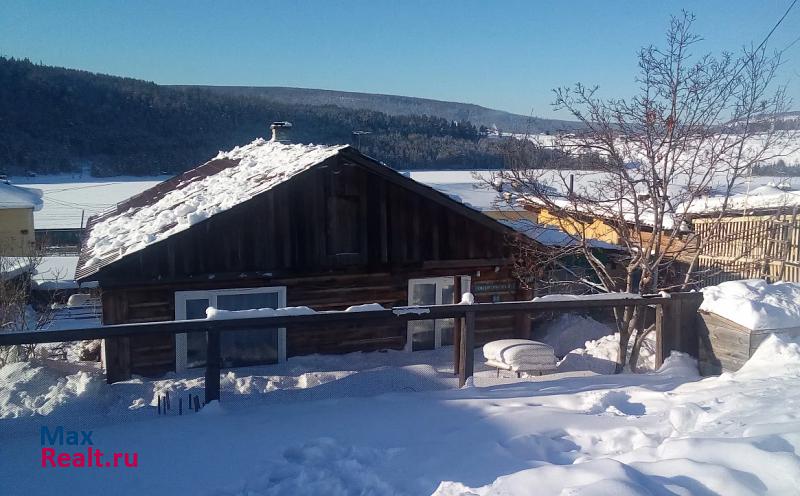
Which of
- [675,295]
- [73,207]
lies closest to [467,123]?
[73,207]

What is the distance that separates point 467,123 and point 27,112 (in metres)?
69.0

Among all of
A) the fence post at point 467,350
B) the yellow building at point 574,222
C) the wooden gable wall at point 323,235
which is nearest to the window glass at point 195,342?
the wooden gable wall at point 323,235

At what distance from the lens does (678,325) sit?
7.27 metres

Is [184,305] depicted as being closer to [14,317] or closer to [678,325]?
[14,317]

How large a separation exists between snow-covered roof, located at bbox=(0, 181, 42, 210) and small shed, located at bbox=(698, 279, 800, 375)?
114 ft

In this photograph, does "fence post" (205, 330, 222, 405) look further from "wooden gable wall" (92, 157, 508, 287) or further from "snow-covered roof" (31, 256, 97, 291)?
"snow-covered roof" (31, 256, 97, 291)

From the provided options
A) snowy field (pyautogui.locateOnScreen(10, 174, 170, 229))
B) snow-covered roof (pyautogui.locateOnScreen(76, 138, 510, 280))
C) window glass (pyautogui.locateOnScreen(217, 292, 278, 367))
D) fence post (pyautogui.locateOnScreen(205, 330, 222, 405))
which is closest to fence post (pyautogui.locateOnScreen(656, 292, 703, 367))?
fence post (pyautogui.locateOnScreen(205, 330, 222, 405))

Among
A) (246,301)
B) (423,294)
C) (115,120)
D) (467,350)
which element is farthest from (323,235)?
(115,120)

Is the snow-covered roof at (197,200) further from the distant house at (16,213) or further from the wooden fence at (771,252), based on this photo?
the distant house at (16,213)

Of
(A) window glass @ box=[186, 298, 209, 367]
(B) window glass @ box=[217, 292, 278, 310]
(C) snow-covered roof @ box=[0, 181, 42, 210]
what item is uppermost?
(C) snow-covered roof @ box=[0, 181, 42, 210]

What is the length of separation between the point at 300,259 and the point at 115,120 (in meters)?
90.1

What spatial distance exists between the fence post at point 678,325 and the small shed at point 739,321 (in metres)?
0.09

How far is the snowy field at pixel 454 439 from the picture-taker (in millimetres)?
3693

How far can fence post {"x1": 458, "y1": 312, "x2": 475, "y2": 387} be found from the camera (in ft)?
20.0
